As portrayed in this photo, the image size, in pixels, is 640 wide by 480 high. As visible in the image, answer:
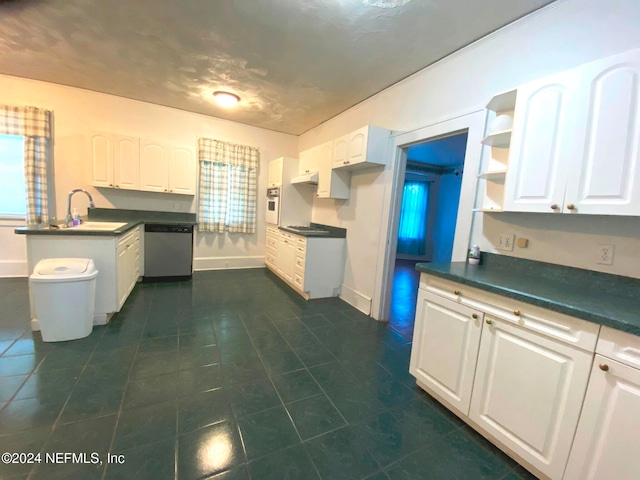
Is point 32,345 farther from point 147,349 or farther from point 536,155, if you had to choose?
point 536,155

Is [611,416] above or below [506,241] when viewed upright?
below

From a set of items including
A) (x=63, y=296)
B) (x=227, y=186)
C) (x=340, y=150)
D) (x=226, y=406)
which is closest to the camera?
(x=226, y=406)

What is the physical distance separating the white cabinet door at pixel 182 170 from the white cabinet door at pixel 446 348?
12.7 feet

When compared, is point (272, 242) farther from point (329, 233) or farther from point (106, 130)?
Result: point (106, 130)

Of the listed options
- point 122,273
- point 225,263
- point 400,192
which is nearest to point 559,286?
point 400,192

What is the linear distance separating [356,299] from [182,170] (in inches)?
130

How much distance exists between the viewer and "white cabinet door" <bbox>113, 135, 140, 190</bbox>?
12.4 feet

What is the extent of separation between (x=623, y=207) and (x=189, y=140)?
16.5 ft

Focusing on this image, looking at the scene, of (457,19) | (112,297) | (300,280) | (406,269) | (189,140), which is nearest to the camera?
(457,19)

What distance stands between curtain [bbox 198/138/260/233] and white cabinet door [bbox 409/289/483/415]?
12.3ft

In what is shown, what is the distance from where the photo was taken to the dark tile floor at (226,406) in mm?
1317

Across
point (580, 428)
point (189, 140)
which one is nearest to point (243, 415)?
point (580, 428)

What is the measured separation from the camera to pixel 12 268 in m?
3.75

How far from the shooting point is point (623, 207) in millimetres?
1250
